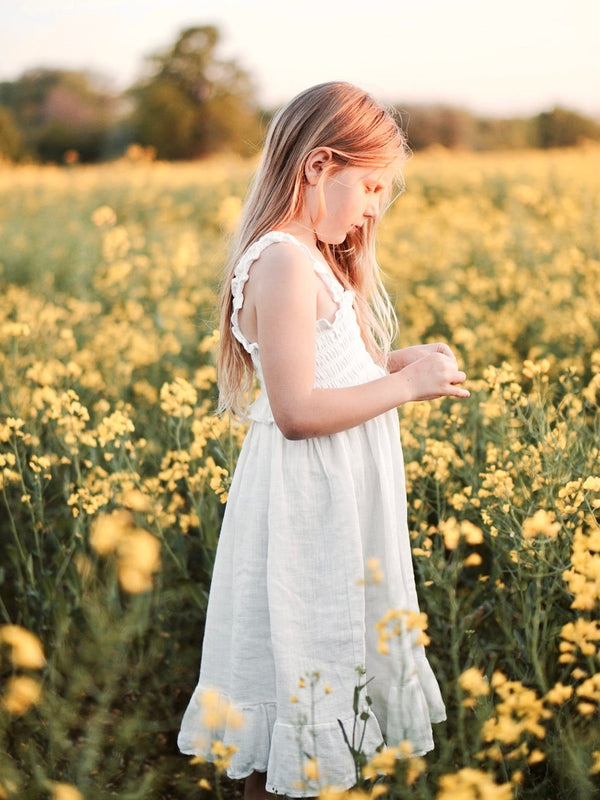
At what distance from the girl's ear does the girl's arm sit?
0.56 feet

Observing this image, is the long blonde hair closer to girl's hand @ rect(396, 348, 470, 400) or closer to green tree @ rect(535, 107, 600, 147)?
girl's hand @ rect(396, 348, 470, 400)

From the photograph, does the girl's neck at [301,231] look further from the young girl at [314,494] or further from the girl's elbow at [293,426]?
the girl's elbow at [293,426]

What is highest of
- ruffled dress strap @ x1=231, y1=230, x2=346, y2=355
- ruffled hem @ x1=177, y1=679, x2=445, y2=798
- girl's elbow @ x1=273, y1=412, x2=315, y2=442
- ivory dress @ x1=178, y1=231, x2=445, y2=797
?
ruffled dress strap @ x1=231, y1=230, x2=346, y2=355

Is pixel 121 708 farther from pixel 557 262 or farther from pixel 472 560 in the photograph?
pixel 557 262

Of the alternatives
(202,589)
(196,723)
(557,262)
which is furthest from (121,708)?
(557,262)

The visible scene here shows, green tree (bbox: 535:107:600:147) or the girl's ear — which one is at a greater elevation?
the girl's ear

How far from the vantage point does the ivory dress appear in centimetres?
158

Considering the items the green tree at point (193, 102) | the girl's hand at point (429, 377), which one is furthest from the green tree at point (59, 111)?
the girl's hand at point (429, 377)

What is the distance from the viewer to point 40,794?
1836 millimetres

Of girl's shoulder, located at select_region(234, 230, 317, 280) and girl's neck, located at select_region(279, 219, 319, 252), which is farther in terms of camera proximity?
girl's neck, located at select_region(279, 219, 319, 252)

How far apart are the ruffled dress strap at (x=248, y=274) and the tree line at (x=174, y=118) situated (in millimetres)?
33053

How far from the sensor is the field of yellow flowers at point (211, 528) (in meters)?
1.38

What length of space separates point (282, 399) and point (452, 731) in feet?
3.16

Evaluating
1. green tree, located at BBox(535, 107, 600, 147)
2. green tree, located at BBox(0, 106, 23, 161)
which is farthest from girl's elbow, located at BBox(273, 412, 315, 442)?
green tree, located at BBox(0, 106, 23, 161)
